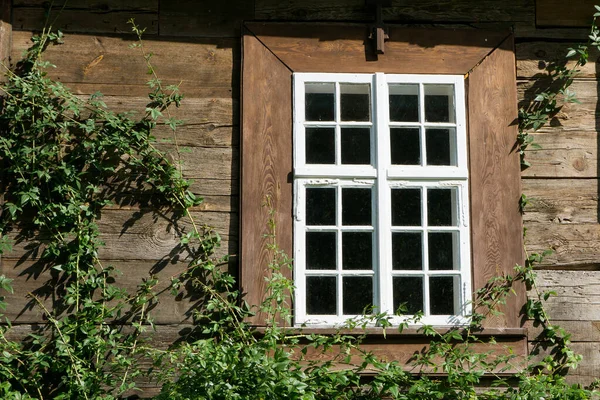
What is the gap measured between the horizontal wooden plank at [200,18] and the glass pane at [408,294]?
1849mm

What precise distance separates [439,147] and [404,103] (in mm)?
353

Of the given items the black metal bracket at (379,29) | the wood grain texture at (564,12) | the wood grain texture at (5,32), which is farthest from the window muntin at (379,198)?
the wood grain texture at (5,32)

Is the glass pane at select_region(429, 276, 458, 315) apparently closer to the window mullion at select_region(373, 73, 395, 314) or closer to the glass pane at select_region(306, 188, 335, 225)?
the window mullion at select_region(373, 73, 395, 314)

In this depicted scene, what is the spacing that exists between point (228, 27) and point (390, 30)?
40.3 inches

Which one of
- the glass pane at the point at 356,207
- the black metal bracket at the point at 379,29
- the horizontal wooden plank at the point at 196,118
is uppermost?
the black metal bracket at the point at 379,29

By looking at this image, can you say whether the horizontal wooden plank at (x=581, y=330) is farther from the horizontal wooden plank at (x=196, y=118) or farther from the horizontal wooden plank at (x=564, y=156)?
the horizontal wooden plank at (x=196, y=118)

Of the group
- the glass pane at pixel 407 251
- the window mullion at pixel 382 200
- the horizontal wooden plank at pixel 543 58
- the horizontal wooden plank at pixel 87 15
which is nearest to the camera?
the window mullion at pixel 382 200

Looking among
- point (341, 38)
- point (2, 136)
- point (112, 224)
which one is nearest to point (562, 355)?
point (341, 38)

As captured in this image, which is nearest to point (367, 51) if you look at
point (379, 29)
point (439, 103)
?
point (379, 29)

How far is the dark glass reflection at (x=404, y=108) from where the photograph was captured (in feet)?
18.6

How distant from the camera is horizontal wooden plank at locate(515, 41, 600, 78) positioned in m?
5.80

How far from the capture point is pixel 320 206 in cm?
552

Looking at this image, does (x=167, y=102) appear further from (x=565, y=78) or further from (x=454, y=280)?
(x=565, y=78)

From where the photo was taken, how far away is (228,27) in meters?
5.74
